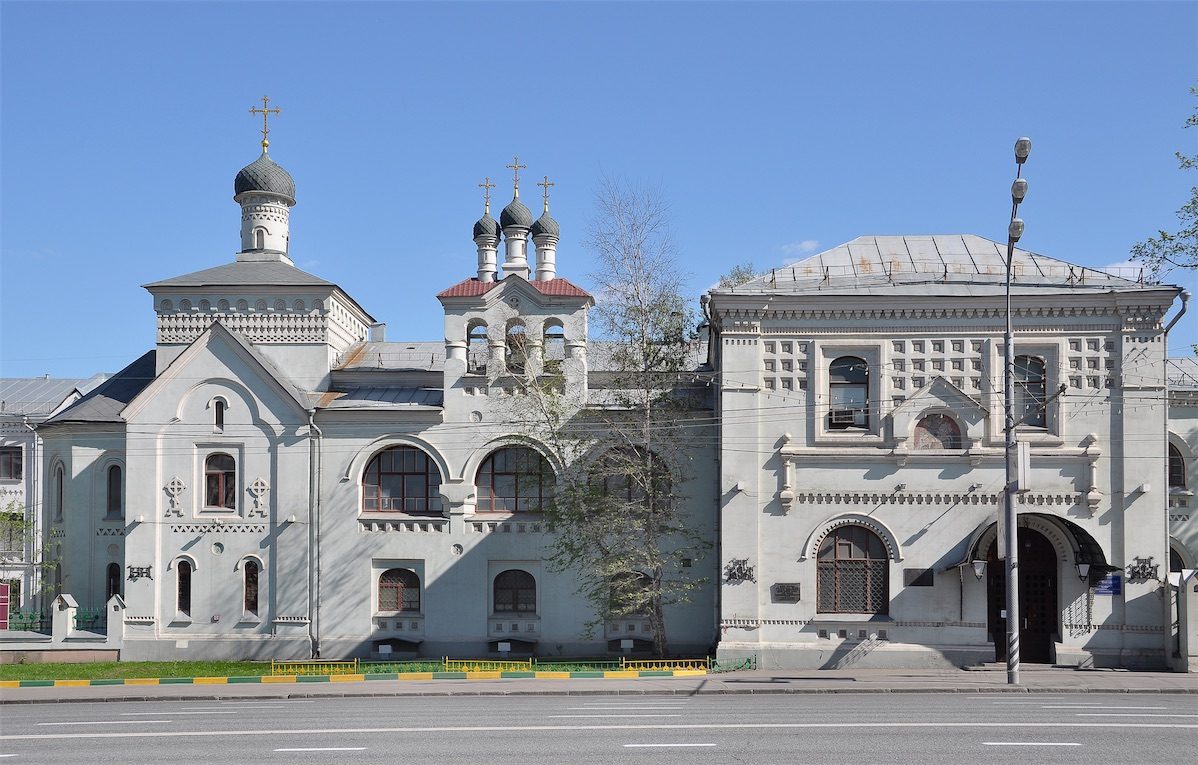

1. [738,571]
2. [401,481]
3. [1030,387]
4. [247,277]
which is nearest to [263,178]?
[247,277]

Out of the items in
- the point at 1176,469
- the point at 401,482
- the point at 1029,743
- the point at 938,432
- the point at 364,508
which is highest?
the point at 938,432

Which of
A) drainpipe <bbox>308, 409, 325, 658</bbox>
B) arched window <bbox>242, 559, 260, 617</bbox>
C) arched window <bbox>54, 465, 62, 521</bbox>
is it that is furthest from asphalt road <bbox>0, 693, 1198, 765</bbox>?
arched window <bbox>54, 465, 62, 521</bbox>

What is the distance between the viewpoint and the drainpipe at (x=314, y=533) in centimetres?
3050

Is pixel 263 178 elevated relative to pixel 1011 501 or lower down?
elevated

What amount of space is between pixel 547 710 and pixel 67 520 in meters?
20.2

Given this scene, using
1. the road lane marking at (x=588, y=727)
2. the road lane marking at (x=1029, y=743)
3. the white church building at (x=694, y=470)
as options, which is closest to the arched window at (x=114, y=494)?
the white church building at (x=694, y=470)

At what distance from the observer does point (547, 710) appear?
66.2ft

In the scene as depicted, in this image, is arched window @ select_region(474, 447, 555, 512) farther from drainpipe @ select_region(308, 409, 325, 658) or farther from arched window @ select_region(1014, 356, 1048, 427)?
arched window @ select_region(1014, 356, 1048, 427)

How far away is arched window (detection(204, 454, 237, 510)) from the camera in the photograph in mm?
31375

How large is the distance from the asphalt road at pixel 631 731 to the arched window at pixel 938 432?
23.4 ft

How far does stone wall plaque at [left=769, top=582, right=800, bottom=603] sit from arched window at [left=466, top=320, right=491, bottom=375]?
31.4 feet

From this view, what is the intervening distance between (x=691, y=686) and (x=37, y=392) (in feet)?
116

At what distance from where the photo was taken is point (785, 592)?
2777 cm

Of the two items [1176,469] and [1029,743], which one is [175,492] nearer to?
[1029,743]
